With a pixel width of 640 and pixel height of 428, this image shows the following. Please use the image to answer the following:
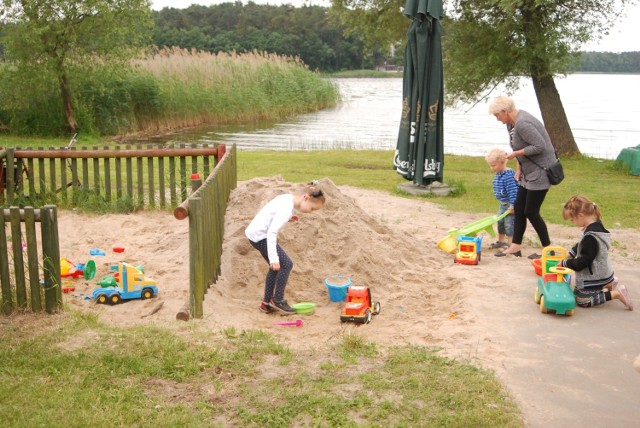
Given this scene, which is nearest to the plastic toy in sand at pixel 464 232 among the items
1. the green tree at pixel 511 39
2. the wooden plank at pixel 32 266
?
the wooden plank at pixel 32 266

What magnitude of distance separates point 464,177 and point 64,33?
12667 mm

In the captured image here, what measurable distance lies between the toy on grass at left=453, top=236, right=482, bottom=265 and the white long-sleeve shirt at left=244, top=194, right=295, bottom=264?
2.49 m

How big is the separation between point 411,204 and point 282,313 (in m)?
5.37

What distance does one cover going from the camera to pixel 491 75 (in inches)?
701

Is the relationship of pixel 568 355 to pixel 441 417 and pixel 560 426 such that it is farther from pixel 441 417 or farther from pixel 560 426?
pixel 441 417

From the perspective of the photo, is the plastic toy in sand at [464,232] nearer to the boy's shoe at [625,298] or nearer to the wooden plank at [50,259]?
the boy's shoe at [625,298]

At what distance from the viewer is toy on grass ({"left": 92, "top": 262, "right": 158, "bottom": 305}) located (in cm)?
675

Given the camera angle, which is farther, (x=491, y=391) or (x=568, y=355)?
(x=568, y=355)

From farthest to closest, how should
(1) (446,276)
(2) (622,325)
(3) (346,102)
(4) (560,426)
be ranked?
(3) (346,102) < (1) (446,276) < (2) (622,325) < (4) (560,426)

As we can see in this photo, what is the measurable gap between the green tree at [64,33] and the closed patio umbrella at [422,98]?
1254 cm

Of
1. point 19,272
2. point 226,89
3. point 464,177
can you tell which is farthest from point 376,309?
point 226,89

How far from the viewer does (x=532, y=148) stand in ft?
26.3

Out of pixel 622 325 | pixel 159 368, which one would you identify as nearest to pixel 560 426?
pixel 622 325

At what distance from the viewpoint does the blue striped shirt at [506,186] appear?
29.3 feet
